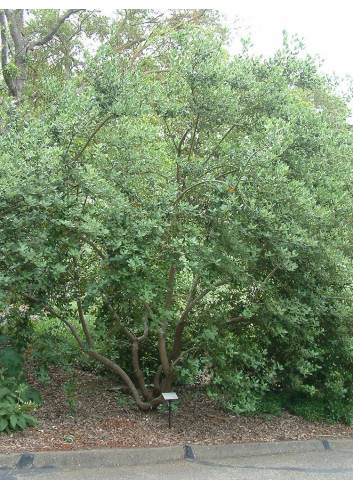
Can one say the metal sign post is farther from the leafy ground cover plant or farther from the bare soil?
the leafy ground cover plant

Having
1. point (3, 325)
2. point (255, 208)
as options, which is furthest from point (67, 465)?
point (255, 208)

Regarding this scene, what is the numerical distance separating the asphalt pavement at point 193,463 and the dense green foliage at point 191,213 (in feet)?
2.02

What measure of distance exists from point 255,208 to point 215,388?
2.19 m

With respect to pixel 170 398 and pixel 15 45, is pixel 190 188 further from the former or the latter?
pixel 15 45

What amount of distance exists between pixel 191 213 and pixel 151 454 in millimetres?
2453

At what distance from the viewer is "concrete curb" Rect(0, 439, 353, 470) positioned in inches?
191

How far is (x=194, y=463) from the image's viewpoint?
17.5 feet

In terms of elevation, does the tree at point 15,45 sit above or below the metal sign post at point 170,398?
above

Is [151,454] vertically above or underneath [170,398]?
underneath

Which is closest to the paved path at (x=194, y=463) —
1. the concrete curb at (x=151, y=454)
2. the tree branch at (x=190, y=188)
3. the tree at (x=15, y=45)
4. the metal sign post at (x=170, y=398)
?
the concrete curb at (x=151, y=454)

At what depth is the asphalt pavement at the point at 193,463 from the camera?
189 inches

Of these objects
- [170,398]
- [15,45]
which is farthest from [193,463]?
[15,45]

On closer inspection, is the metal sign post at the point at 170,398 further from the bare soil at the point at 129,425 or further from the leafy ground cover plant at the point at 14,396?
the leafy ground cover plant at the point at 14,396

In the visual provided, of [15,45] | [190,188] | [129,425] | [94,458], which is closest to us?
[94,458]
